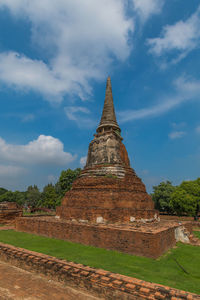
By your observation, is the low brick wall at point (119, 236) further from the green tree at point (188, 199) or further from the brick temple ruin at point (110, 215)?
the green tree at point (188, 199)

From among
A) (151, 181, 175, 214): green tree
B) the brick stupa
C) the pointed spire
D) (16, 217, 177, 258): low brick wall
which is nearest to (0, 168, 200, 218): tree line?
(151, 181, 175, 214): green tree

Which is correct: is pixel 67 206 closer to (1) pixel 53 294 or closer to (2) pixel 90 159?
(2) pixel 90 159

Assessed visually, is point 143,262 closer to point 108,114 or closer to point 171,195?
point 108,114

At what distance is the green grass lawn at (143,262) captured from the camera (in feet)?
15.8

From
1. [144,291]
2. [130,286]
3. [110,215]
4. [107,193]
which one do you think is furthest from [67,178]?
[144,291]

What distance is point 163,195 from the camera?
2956 cm

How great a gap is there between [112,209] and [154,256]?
3922 mm

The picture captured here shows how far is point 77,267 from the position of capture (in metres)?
4.99

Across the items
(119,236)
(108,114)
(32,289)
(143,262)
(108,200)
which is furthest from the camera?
(108,114)

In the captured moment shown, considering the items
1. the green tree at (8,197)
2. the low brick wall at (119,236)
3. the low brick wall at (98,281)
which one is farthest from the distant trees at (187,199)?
the green tree at (8,197)

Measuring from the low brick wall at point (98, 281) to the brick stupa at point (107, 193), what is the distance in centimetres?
497

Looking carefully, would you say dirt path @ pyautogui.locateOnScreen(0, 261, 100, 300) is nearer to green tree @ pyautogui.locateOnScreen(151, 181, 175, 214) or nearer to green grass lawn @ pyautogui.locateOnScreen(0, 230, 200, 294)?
green grass lawn @ pyautogui.locateOnScreen(0, 230, 200, 294)

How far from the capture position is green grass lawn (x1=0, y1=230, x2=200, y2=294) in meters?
4.82

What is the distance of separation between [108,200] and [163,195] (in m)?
21.3
